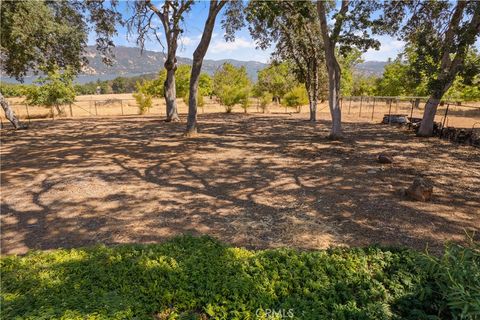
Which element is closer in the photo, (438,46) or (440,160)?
(440,160)

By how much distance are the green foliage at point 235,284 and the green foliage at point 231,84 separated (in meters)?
23.0

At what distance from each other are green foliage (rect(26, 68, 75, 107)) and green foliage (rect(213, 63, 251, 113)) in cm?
1236

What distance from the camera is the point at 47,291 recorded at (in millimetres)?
2926

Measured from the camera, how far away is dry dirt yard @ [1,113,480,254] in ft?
15.5

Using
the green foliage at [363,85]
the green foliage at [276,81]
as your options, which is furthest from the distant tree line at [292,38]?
the green foliage at [363,85]

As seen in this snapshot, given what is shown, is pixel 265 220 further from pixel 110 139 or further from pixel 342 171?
pixel 110 139

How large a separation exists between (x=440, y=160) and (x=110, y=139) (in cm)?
1284

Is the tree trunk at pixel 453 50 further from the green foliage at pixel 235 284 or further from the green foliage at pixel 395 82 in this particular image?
the green foliage at pixel 395 82

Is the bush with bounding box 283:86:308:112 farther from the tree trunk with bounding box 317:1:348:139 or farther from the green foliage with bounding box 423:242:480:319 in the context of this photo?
the green foliage with bounding box 423:242:480:319

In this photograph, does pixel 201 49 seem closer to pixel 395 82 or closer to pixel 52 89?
pixel 52 89

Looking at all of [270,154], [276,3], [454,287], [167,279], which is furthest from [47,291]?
[276,3]

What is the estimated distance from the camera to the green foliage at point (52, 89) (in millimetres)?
21281

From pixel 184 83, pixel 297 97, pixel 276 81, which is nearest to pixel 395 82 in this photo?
pixel 276 81

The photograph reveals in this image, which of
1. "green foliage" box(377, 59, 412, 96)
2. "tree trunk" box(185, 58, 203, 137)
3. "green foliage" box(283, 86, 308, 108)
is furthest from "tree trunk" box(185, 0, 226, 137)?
"green foliage" box(377, 59, 412, 96)
